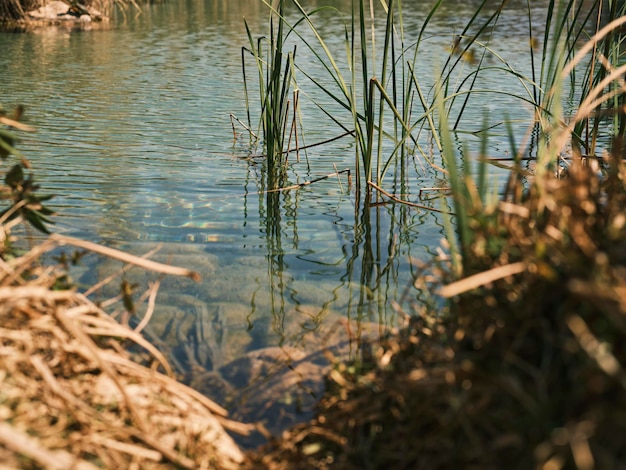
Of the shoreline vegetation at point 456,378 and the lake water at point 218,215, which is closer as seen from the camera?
the shoreline vegetation at point 456,378

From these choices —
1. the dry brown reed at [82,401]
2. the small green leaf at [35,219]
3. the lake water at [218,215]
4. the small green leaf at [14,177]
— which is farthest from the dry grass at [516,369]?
the small green leaf at [14,177]

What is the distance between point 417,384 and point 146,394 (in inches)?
24.1

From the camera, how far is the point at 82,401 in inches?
57.5

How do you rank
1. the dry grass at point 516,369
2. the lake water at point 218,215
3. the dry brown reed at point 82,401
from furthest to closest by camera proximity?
the lake water at point 218,215 < the dry brown reed at point 82,401 < the dry grass at point 516,369

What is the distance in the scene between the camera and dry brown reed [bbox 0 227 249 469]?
1307 mm

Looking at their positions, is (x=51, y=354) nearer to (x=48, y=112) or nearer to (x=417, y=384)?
(x=417, y=384)

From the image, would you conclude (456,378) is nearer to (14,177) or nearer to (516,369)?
(516,369)

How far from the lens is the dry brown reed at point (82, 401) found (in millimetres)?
1307

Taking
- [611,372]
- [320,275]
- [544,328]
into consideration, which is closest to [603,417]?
[611,372]

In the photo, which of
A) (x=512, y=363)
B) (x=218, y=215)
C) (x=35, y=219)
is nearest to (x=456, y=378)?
(x=512, y=363)

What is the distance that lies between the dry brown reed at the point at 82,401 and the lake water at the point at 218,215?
13.8 inches

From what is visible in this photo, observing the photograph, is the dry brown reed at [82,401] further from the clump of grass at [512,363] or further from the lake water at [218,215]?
the lake water at [218,215]

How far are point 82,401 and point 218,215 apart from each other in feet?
6.84

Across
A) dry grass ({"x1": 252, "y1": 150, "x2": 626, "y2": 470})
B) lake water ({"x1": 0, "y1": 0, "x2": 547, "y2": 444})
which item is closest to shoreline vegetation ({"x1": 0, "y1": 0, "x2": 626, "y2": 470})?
dry grass ({"x1": 252, "y1": 150, "x2": 626, "y2": 470})
